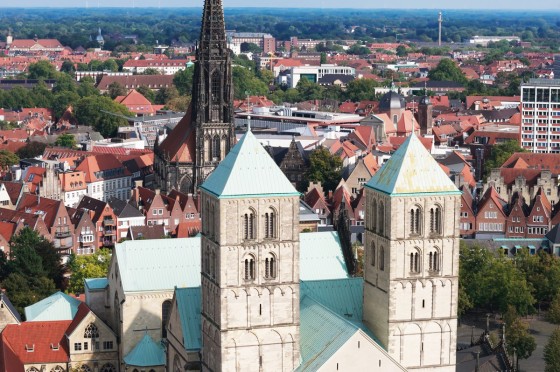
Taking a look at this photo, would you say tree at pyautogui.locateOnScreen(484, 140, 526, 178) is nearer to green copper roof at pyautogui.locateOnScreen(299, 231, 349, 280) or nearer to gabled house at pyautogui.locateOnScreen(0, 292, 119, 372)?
green copper roof at pyautogui.locateOnScreen(299, 231, 349, 280)

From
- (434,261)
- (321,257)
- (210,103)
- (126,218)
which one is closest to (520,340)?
(321,257)

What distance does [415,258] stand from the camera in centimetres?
6122

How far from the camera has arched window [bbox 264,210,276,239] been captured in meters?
59.1

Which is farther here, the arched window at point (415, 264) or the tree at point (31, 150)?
the tree at point (31, 150)

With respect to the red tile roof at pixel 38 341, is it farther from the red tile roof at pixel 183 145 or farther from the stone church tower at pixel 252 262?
the red tile roof at pixel 183 145

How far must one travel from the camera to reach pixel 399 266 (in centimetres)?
6084

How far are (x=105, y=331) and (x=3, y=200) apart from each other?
179 ft

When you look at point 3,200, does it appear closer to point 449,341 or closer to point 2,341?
point 2,341

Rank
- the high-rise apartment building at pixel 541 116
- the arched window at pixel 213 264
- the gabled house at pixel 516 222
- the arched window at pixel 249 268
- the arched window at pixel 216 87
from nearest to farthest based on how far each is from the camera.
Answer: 1. the arched window at pixel 249 268
2. the arched window at pixel 213 264
3. the gabled house at pixel 516 222
4. the arched window at pixel 216 87
5. the high-rise apartment building at pixel 541 116

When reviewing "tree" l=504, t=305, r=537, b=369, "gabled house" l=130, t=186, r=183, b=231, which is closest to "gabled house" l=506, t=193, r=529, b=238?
"gabled house" l=130, t=186, r=183, b=231

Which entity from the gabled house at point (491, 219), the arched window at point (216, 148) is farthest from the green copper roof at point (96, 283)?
the gabled house at point (491, 219)

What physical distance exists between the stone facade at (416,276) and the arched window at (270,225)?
19.0 feet

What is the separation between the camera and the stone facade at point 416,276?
199ft

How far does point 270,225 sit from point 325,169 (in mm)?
85656
